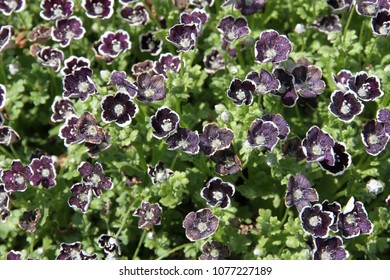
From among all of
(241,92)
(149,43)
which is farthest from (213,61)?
(241,92)

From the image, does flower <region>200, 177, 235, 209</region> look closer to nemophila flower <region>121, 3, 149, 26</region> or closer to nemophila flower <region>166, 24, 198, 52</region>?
nemophila flower <region>166, 24, 198, 52</region>

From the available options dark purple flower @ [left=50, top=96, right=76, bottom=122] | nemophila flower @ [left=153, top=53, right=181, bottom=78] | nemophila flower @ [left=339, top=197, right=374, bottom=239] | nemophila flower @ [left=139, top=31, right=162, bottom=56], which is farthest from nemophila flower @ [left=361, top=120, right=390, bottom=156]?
dark purple flower @ [left=50, top=96, right=76, bottom=122]

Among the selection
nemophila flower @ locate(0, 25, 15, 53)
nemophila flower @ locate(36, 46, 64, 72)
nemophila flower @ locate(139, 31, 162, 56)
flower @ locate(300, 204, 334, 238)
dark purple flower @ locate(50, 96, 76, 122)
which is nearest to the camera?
flower @ locate(300, 204, 334, 238)

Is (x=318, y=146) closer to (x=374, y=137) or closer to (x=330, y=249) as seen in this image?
(x=374, y=137)

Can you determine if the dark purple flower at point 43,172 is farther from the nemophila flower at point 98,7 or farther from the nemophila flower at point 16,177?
the nemophila flower at point 98,7

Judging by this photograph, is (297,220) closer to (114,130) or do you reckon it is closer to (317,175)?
(317,175)
